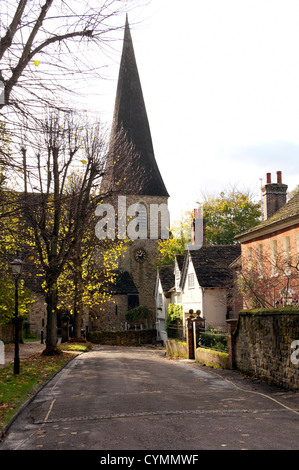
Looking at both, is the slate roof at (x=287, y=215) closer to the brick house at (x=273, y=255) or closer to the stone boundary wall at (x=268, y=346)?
the brick house at (x=273, y=255)

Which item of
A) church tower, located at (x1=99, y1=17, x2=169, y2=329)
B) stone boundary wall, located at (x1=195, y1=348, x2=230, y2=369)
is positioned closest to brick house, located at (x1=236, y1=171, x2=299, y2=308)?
stone boundary wall, located at (x1=195, y1=348, x2=230, y2=369)

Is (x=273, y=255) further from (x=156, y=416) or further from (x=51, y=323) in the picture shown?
(x=156, y=416)

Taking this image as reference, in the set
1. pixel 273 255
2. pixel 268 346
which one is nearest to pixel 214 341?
pixel 273 255

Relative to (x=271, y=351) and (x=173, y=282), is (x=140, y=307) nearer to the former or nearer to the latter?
(x=173, y=282)

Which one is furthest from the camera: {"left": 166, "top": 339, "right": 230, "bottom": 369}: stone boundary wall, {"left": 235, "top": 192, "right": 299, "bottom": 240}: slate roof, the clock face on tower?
the clock face on tower

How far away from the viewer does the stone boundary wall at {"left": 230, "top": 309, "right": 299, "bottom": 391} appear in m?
12.9

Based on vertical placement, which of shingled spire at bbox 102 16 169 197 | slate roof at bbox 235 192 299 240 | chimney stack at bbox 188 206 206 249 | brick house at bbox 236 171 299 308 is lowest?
brick house at bbox 236 171 299 308

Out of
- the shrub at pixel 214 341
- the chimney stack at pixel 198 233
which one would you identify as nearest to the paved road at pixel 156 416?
→ the shrub at pixel 214 341

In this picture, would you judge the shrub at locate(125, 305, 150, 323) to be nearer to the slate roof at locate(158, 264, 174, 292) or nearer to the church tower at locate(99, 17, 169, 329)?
the church tower at locate(99, 17, 169, 329)

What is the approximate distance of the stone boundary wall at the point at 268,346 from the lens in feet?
42.2

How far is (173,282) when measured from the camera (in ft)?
146

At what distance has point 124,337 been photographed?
44250mm

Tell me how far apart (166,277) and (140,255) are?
38.4ft

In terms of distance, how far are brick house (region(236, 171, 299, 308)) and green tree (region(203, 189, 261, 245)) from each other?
70.8ft
